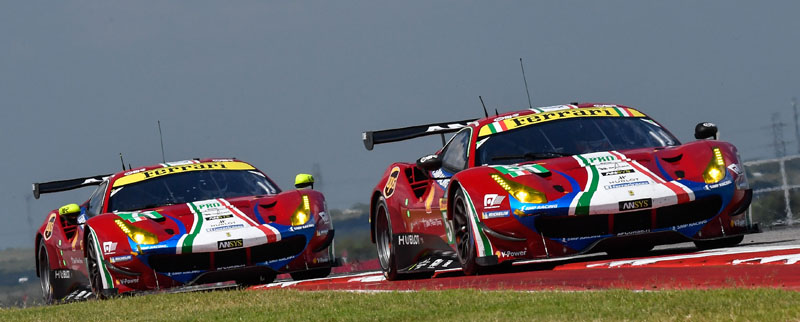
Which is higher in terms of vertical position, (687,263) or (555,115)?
(555,115)

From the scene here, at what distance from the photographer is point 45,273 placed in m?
17.2

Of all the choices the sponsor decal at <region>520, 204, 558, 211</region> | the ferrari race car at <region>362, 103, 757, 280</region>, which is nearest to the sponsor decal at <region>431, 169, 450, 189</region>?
the ferrari race car at <region>362, 103, 757, 280</region>

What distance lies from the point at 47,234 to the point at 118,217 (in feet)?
10.9

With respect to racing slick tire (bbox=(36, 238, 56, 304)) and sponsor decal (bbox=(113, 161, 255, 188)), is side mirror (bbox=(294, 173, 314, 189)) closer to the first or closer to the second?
sponsor decal (bbox=(113, 161, 255, 188))

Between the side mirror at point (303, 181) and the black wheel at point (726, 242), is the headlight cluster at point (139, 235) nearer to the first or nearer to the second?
the side mirror at point (303, 181)

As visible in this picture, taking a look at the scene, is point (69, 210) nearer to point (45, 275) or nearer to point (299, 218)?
point (45, 275)

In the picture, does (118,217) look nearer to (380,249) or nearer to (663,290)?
(380,249)

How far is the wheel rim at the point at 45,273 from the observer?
661 inches

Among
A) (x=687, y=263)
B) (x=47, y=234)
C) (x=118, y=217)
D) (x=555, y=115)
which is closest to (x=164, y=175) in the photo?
(x=118, y=217)

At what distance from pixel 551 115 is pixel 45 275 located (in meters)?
7.88

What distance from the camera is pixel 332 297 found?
9336mm

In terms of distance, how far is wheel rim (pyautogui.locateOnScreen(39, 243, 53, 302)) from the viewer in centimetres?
1678

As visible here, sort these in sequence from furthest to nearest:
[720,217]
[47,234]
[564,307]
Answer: [47,234]
[720,217]
[564,307]

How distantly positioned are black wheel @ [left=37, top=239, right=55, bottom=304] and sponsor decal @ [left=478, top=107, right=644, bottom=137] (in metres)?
6.96
